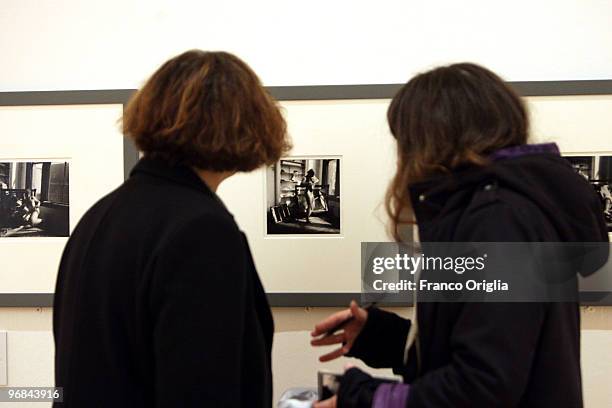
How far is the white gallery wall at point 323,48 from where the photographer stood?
1.09 meters

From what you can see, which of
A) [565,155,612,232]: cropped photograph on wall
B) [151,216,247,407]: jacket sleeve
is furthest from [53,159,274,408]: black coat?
[565,155,612,232]: cropped photograph on wall

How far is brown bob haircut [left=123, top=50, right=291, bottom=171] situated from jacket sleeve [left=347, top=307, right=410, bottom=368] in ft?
1.19

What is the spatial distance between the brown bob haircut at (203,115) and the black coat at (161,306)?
0.04 m

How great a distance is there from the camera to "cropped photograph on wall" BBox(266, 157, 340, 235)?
1101 millimetres

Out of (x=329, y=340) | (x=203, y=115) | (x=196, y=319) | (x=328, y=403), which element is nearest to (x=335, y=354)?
(x=329, y=340)

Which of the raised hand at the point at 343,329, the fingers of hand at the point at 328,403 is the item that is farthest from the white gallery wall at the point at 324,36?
the fingers of hand at the point at 328,403

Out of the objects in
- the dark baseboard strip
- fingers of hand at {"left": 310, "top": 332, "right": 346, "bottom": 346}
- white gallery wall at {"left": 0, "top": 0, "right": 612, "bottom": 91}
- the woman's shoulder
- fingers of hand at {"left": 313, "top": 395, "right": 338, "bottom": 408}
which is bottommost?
fingers of hand at {"left": 313, "top": 395, "right": 338, "bottom": 408}

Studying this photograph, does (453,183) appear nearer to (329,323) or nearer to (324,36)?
(329,323)

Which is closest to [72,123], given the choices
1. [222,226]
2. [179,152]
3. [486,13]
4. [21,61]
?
[21,61]

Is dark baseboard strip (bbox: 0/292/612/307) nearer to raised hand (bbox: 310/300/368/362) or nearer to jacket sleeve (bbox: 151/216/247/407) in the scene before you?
raised hand (bbox: 310/300/368/362)

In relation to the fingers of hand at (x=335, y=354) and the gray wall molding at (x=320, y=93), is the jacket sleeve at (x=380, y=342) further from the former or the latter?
the gray wall molding at (x=320, y=93)

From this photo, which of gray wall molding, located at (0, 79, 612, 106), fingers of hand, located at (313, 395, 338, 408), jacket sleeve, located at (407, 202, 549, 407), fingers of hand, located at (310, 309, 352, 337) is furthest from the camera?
gray wall molding, located at (0, 79, 612, 106)

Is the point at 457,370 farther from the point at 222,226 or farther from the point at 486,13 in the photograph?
the point at 486,13

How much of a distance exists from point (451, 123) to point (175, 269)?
0.41 metres
